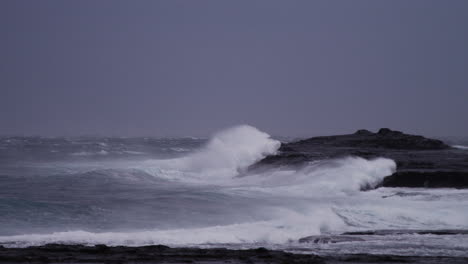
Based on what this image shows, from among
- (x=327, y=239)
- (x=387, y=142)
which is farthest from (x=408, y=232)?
(x=387, y=142)

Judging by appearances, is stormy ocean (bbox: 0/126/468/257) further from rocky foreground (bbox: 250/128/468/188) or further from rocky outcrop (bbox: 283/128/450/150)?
rocky outcrop (bbox: 283/128/450/150)

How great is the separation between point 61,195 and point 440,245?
41.3 feet

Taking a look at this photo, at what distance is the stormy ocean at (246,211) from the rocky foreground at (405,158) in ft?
3.24

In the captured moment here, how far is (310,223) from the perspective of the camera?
15.7 meters

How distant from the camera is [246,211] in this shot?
18281 millimetres

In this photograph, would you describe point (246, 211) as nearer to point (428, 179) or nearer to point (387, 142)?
point (428, 179)

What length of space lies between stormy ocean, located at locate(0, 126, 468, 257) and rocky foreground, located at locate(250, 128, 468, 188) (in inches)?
38.9

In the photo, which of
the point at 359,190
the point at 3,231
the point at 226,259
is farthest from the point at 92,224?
the point at 359,190

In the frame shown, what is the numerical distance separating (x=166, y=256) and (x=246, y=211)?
7880 mm

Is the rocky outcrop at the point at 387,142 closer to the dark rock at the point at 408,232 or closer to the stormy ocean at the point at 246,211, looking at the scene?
the stormy ocean at the point at 246,211

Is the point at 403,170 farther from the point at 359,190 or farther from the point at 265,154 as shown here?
the point at 265,154

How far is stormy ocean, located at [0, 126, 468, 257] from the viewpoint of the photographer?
43.0ft

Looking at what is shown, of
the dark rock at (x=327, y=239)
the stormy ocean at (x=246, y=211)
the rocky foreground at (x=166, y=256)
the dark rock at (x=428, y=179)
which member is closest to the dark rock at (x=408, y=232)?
the stormy ocean at (x=246, y=211)

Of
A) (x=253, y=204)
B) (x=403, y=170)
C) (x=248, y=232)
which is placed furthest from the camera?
(x=403, y=170)
